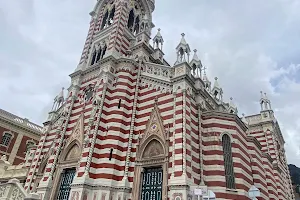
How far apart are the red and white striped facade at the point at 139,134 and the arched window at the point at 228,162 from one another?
0.89 feet

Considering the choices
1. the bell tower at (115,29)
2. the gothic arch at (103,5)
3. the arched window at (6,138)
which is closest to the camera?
the bell tower at (115,29)

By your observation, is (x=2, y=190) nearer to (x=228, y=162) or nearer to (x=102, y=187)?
(x=102, y=187)

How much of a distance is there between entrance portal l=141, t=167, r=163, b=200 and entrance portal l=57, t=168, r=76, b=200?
240 inches

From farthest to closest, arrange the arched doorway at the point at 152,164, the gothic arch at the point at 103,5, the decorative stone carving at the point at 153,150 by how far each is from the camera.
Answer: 1. the gothic arch at the point at 103,5
2. the decorative stone carving at the point at 153,150
3. the arched doorway at the point at 152,164

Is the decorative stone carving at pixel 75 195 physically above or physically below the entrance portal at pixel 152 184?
below

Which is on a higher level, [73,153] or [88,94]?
[88,94]

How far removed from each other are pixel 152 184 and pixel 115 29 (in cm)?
1523

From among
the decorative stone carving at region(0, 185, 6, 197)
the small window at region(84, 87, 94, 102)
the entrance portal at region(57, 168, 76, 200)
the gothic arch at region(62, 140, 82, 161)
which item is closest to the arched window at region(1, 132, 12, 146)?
the small window at region(84, 87, 94, 102)

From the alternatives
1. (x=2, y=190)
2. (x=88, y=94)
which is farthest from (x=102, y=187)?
(x=88, y=94)

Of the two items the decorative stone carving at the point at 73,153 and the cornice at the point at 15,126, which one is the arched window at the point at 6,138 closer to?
the cornice at the point at 15,126

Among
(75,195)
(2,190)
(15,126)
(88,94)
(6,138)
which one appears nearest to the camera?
(75,195)

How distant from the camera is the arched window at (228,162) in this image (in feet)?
55.6

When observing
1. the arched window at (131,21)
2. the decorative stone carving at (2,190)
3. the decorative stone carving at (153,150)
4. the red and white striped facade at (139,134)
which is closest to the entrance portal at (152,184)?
the red and white striped facade at (139,134)

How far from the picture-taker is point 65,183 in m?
19.8
